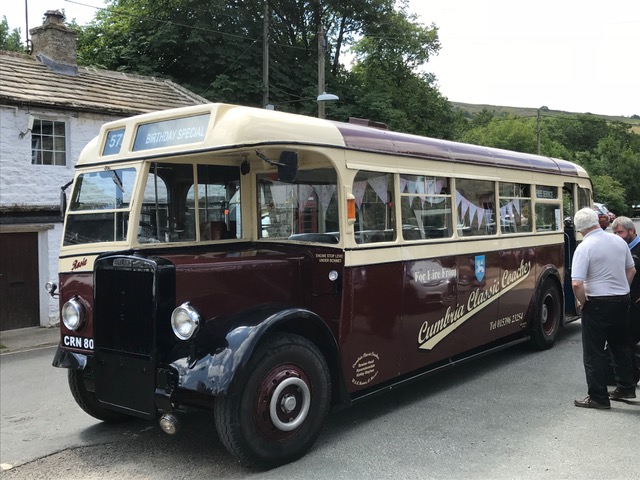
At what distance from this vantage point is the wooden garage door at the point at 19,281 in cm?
1103

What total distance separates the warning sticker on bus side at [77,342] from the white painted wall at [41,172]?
7195mm

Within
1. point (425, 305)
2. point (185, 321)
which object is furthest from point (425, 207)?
point (185, 321)

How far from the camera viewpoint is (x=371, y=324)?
498 centimetres

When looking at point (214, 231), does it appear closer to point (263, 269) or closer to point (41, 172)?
point (263, 269)

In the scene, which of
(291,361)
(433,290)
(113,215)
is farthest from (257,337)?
(433,290)

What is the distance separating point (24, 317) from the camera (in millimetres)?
11336

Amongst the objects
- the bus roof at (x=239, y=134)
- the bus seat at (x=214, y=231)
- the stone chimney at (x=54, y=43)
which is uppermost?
the stone chimney at (x=54, y=43)

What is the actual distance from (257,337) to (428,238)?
241 cm

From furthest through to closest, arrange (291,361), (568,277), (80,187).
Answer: (568,277) → (80,187) → (291,361)

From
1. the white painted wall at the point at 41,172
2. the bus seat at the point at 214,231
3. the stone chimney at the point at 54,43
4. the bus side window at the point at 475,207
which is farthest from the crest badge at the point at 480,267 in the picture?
the stone chimney at the point at 54,43

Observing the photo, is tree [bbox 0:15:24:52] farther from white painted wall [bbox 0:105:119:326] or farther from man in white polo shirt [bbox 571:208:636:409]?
man in white polo shirt [bbox 571:208:636:409]

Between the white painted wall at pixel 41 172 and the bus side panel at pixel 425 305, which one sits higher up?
the white painted wall at pixel 41 172

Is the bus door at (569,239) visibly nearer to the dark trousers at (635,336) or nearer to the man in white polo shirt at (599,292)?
the dark trousers at (635,336)

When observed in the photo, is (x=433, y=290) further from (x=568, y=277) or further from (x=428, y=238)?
(x=568, y=277)
